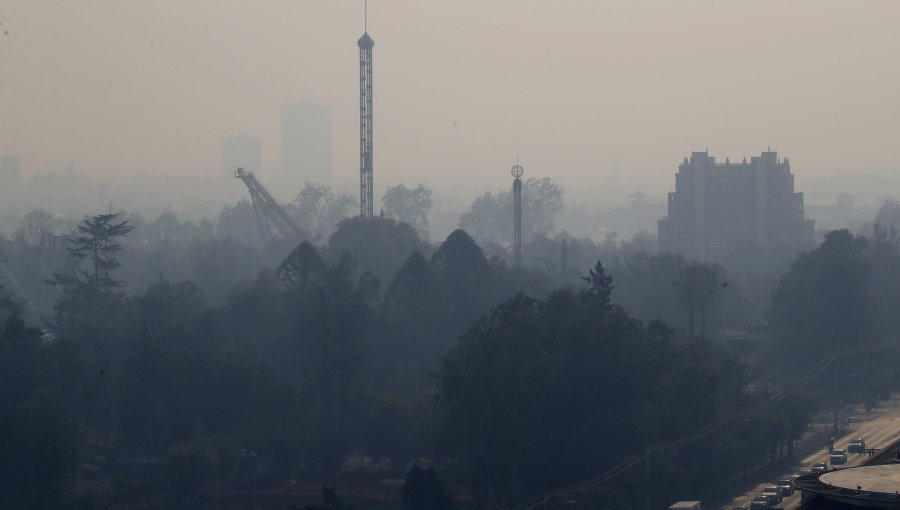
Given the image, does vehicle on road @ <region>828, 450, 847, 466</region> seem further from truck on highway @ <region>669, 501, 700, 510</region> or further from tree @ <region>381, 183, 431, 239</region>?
tree @ <region>381, 183, 431, 239</region>

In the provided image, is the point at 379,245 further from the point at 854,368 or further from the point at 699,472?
the point at 699,472

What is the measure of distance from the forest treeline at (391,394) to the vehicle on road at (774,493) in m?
0.96

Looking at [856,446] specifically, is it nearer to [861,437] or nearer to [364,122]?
[861,437]

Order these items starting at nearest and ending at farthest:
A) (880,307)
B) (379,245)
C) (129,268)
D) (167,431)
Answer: (167,431)
(880,307)
(379,245)
(129,268)

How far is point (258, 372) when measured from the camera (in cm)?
2891

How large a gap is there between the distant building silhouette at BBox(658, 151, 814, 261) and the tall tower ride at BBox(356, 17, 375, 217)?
2183 centimetres

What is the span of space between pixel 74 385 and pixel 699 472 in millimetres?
12285

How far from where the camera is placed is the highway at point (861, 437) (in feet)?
82.5

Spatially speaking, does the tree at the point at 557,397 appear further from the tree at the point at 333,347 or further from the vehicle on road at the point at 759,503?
the tree at the point at 333,347

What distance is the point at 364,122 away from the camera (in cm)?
5631

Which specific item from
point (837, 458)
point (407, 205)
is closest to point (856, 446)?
point (837, 458)

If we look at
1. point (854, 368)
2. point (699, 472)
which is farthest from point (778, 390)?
point (699, 472)

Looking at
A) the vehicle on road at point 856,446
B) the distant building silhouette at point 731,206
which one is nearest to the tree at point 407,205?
the distant building silhouette at point 731,206

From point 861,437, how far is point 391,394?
31.7 feet
